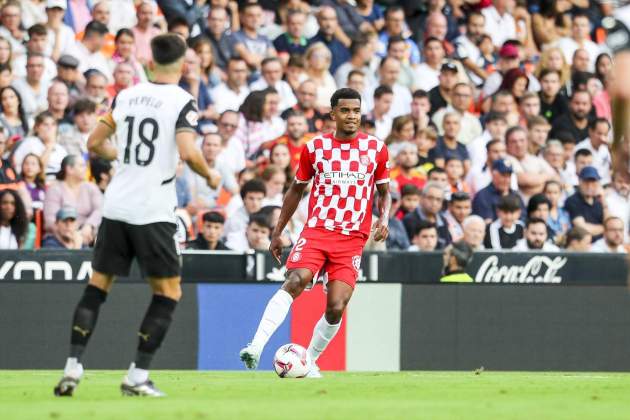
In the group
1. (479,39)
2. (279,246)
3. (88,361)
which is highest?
(479,39)

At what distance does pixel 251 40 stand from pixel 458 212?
13.9ft

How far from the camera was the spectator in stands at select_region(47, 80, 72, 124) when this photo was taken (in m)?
17.4

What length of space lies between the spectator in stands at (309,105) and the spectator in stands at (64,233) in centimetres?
434

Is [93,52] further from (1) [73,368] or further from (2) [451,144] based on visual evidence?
(1) [73,368]

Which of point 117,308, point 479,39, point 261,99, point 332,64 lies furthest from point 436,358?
point 479,39

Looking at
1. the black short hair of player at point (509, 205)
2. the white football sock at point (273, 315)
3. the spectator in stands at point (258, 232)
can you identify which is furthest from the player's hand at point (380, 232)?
the black short hair of player at point (509, 205)

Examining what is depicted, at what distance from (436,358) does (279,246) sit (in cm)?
421

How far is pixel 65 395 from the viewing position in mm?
9469

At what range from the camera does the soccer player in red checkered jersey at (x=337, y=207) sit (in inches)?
480

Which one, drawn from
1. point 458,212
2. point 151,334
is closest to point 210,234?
point 458,212

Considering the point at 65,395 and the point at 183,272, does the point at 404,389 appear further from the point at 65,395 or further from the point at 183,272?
the point at 183,272

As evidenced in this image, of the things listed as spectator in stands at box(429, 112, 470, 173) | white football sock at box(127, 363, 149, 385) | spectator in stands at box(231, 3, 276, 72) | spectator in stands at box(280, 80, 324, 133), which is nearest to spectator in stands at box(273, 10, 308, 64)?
spectator in stands at box(231, 3, 276, 72)

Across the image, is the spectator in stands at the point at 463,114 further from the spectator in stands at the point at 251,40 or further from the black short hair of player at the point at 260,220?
the black short hair of player at the point at 260,220

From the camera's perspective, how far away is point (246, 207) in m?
17.0
